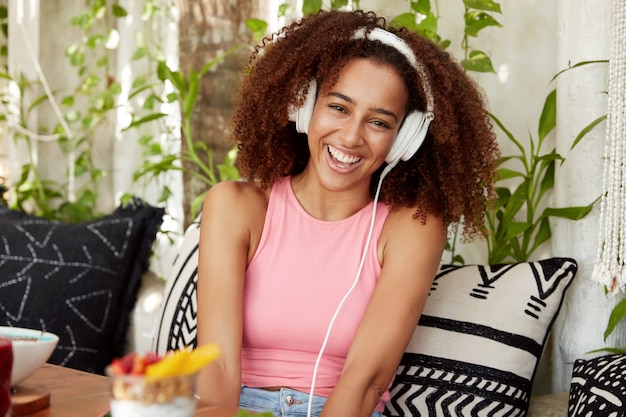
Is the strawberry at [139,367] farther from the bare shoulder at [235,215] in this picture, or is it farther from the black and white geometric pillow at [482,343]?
the black and white geometric pillow at [482,343]

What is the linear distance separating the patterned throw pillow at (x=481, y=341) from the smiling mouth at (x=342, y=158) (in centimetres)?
37

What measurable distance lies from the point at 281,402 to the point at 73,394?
683 mm

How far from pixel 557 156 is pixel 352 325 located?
2.06ft

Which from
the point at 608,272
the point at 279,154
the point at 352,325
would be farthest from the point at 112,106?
the point at 608,272

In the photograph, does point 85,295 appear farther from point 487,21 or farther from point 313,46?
point 487,21

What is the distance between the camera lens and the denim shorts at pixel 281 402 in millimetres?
1771

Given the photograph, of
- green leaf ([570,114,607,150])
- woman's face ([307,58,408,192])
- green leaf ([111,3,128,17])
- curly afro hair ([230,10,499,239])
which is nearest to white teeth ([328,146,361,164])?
woman's face ([307,58,408,192])

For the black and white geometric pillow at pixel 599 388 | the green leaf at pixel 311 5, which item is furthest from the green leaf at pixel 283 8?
the black and white geometric pillow at pixel 599 388

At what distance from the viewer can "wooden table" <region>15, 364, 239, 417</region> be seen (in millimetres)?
1063

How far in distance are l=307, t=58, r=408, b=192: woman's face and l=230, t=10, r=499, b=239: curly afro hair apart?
0.08ft

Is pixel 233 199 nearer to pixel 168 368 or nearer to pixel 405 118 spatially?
pixel 405 118

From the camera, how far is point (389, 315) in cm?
174

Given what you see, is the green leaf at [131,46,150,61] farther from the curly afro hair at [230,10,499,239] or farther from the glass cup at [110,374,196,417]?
the glass cup at [110,374,196,417]

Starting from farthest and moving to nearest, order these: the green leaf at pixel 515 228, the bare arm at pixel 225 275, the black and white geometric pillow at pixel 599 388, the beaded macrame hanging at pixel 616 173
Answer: the green leaf at pixel 515 228 → the beaded macrame hanging at pixel 616 173 → the bare arm at pixel 225 275 → the black and white geometric pillow at pixel 599 388
